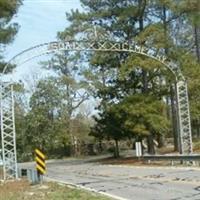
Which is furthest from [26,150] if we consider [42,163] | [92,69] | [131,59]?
[42,163]

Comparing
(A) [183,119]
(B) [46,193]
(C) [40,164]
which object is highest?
(A) [183,119]

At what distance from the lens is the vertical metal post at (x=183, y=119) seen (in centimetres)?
3703

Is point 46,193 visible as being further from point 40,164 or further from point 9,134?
point 9,134

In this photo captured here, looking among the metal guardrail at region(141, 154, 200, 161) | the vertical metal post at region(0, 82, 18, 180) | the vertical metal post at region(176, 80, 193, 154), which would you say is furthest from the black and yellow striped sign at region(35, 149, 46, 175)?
the vertical metal post at region(176, 80, 193, 154)

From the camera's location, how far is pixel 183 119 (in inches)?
1543

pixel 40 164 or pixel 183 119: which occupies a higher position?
pixel 183 119

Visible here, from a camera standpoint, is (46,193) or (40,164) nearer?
(46,193)

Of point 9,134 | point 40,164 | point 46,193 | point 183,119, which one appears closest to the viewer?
point 46,193

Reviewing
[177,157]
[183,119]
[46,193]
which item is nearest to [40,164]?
[46,193]

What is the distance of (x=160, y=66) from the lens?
144 ft

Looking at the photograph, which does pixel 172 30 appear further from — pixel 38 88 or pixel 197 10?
pixel 38 88

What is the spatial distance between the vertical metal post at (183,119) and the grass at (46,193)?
1547 centimetres

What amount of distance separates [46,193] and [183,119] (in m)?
20.6

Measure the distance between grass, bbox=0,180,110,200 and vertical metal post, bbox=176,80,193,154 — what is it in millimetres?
15468
